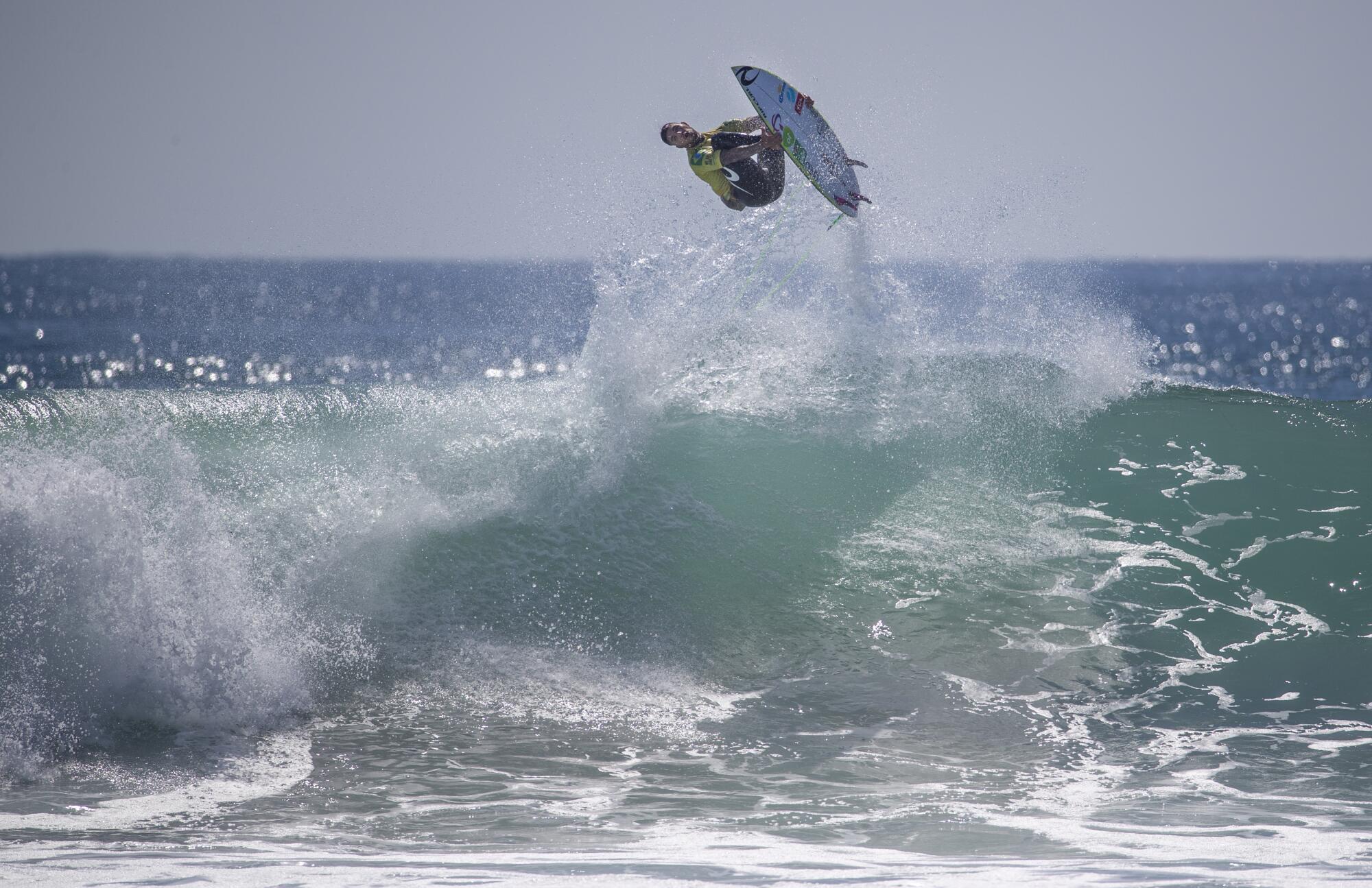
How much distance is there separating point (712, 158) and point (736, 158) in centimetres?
19

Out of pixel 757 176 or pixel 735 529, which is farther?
pixel 757 176

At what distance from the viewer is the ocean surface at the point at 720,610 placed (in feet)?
13.9

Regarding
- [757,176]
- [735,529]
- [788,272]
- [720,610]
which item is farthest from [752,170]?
[720,610]

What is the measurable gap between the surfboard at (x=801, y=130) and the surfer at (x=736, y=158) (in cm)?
12

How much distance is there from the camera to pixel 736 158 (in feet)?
28.1

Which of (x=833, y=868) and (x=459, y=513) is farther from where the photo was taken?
(x=459, y=513)

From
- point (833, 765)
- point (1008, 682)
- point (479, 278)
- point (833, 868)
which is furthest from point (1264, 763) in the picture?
point (479, 278)

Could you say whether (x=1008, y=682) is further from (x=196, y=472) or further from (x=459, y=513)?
(x=196, y=472)

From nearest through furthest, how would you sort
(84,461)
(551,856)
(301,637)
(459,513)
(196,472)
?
1. (551,856)
2. (301,637)
3. (84,461)
4. (196,472)
5. (459,513)

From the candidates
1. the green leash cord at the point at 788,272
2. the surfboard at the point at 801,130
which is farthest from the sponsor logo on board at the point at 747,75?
the green leash cord at the point at 788,272

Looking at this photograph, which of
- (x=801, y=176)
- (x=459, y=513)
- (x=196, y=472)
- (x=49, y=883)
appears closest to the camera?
(x=49, y=883)

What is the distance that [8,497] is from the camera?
246 inches

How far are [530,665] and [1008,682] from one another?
104 inches

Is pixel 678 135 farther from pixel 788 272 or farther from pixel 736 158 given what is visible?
pixel 788 272
